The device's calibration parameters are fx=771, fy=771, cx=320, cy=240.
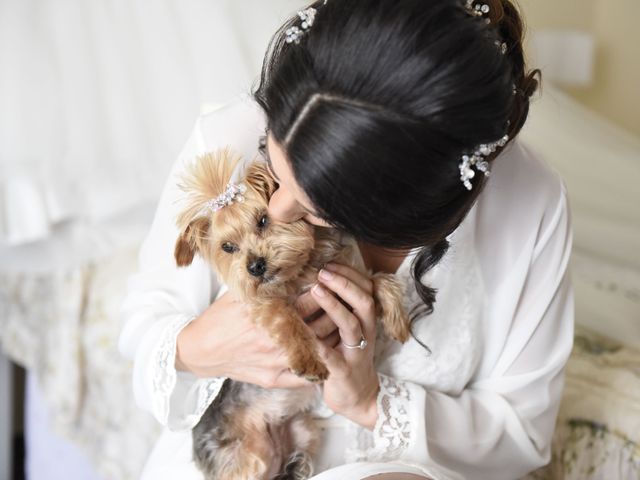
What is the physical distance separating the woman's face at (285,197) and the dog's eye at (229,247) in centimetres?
10

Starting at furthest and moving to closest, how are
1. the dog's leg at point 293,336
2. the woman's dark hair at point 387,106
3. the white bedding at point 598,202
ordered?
the white bedding at point 598,202 → the dog's leg at point 293,336 → the woman's dark hair at point 387,106

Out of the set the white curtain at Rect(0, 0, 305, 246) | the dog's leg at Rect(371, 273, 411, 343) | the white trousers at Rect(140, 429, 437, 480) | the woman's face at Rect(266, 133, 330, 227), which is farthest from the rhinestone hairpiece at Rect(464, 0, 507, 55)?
the white curtain at Rect(0, 0, 305, 246)

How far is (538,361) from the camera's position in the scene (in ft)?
4.46

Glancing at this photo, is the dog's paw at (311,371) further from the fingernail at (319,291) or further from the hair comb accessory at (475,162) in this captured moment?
the hair comb accessory at (475,162)

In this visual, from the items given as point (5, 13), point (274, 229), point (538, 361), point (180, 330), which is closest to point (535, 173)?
point (538, 361)

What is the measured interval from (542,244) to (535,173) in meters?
0.13

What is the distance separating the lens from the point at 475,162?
0.96m

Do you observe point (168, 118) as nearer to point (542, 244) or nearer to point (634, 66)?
point (542, 244)

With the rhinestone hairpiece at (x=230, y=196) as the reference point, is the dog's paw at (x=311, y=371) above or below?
below

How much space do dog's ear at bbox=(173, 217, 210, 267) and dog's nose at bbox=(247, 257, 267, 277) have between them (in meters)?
0.11

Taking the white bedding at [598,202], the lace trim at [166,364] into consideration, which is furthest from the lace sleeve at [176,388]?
the white bedding at [598,202]

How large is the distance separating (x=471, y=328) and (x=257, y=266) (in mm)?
437

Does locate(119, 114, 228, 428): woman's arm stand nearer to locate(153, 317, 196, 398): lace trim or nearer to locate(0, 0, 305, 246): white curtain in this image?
locate(153, 317, 196, 398): lace trim

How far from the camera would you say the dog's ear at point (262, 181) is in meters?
1.12
